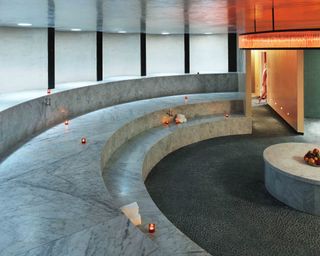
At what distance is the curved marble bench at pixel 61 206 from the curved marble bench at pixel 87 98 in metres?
0.30

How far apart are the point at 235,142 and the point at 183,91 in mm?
3194

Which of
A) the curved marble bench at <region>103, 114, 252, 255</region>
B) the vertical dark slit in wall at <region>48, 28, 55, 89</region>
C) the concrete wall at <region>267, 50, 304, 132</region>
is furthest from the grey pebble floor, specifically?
the vertical dark slit in wall at <region>48, 28, 55, 89</region>

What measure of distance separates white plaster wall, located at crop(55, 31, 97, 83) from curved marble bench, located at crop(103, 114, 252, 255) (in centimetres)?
292

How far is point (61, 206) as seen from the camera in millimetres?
3090

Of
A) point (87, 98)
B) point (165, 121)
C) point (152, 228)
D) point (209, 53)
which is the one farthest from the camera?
point (209, 53)

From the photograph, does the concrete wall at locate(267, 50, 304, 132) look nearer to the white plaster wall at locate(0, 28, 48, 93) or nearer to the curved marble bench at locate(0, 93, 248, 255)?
the curved marble bench at locate(0, 93, 248, 255)

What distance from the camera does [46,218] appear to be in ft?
9.38

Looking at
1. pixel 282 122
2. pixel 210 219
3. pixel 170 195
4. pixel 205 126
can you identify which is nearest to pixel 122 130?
pixel 170 195

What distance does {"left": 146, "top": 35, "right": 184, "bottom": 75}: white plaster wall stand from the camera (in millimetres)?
11914

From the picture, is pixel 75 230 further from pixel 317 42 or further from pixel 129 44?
pixel 129 44

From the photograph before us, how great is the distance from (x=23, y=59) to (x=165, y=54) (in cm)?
564

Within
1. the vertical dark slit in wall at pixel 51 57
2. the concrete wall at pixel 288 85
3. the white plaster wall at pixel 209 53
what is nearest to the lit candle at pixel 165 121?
the vertical dark slit in wall at pixel 51 57

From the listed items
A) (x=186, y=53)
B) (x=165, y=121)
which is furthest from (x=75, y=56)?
(x=186, y=53)

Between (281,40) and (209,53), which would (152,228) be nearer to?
(281,40)
